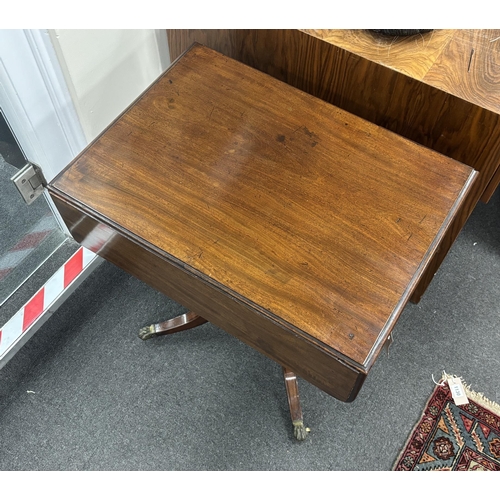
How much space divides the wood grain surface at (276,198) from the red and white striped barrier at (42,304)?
0.57 metres

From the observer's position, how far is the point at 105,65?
1235mm

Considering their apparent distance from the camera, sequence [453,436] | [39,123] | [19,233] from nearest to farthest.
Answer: [39,123] < [453,436] < [19,233]

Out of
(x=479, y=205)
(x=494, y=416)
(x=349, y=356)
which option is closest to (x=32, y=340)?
(x=349, y=356)

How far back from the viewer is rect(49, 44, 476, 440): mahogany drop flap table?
0.84 m

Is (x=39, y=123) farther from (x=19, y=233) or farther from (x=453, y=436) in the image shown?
(x=453, y=436)

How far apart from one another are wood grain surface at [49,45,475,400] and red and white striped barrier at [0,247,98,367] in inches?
22.5

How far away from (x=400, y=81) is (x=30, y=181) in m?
0.87

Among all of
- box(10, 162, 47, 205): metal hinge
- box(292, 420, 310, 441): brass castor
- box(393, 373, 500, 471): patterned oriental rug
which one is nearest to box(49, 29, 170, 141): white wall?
box(10, 162, 47, 205): metal hinge

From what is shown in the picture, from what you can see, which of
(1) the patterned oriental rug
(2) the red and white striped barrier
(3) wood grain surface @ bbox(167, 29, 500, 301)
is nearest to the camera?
(3) wood grain surface @ bbox(167, 29, 500, 301)

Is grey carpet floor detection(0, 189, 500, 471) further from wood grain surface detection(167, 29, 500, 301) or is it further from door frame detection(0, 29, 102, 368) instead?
wood grain surface detection(167, 29, 500, 301)

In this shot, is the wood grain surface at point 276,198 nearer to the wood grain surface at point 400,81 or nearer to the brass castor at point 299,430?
the wood grain surface at point 400,81

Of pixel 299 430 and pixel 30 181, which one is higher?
pixel 30 181

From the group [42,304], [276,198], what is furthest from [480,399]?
[42,304]
